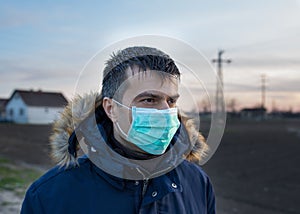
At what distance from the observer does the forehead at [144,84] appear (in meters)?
1.85

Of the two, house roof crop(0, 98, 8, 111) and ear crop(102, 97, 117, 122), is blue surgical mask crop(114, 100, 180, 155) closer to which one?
ear crop(102, 97, 117, 122)

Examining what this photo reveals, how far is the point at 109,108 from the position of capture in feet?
6.36

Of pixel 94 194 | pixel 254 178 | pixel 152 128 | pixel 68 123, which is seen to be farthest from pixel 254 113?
pixel 94 194

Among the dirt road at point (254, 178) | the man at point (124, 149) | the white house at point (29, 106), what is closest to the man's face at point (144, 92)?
the man at point (124, 149)

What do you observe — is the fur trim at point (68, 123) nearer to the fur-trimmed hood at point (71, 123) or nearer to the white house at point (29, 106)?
the fur-trimmed hood at point (71, 123)

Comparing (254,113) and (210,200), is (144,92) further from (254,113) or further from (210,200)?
(254,113)

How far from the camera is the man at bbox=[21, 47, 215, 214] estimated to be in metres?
1.82

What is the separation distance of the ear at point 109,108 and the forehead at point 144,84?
0.08 meters

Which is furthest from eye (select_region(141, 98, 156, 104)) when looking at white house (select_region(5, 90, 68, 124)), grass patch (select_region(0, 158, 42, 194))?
white house (select_region(5, 90, 68, 124))

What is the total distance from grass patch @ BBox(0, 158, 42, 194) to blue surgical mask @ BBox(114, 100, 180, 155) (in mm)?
7219

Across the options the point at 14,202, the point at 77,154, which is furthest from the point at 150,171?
the point at 14,202

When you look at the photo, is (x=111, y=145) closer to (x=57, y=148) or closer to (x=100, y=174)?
(x=100, y=174)

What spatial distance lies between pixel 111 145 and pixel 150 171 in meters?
0.22

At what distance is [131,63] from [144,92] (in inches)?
5.9
